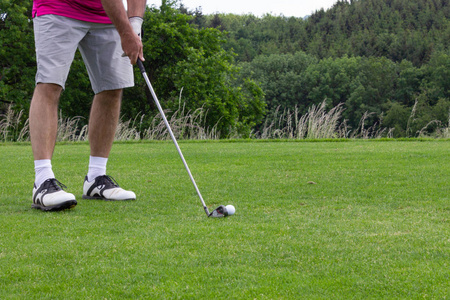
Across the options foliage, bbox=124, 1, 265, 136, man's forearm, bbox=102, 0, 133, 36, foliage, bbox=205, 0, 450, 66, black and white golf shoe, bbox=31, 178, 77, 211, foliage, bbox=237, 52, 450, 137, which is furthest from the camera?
foliage, bbox=205, 0, 450, 66

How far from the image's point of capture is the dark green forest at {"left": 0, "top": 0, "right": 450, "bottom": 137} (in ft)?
72.2

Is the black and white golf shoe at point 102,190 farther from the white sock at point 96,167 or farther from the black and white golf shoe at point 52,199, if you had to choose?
the black and white golf shoe at point 52,199

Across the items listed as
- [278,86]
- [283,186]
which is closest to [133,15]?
[283,186]

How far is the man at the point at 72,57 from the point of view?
122 inches

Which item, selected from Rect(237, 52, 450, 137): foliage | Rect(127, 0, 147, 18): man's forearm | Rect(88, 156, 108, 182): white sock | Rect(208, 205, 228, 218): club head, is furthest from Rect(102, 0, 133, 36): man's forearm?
Rect(237, 52, 450, 137): foliage

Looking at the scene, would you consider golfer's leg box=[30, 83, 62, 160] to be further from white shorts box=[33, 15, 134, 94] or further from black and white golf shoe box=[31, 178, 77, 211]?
black and white golf shoe box=[31, 178, 77, 211]

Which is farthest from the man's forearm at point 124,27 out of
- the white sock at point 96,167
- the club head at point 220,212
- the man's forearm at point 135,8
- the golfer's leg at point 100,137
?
the club head at point 220,212

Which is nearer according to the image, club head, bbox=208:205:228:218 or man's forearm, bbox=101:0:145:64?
club head, bbox=208:205:228:218

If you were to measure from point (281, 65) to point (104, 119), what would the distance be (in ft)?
262

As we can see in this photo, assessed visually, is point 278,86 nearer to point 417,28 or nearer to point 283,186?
point 417,28

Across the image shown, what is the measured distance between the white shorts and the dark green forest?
9.56 m

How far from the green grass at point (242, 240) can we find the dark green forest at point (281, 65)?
30.2 feet

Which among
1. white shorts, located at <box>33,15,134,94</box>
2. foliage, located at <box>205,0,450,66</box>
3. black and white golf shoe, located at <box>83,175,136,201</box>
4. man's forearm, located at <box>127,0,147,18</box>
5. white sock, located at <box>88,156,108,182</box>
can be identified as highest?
foliage, located at <box>205,0,450,66</box>

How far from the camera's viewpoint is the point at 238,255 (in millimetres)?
1861
